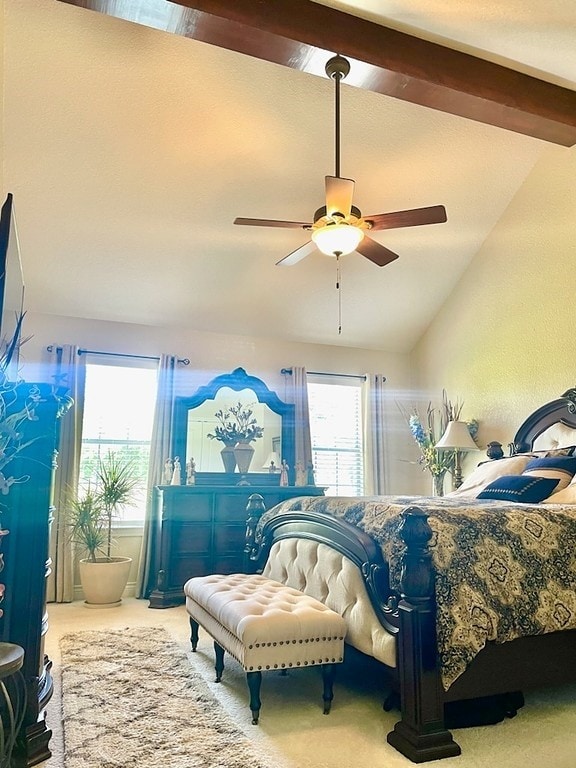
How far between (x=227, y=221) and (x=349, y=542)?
3.26m

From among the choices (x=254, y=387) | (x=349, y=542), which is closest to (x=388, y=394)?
(x=254, y=387)

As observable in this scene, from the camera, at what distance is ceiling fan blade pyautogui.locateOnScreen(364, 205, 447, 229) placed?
3.35 meters

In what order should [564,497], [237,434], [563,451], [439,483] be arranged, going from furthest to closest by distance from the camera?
[439,483] < [237,434] < [563,451] < [564,497]

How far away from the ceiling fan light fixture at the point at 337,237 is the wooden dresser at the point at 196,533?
293 cm

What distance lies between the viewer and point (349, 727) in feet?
8.38

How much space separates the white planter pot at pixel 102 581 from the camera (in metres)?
4.99

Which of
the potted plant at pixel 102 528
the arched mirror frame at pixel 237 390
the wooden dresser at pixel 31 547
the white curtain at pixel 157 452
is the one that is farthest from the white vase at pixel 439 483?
the wooden dresser at pixel 31 547

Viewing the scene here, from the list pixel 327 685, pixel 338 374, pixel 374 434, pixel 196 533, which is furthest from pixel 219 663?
pixel 338 374

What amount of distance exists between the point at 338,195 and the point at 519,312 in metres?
3.01

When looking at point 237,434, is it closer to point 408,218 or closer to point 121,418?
point 121,418

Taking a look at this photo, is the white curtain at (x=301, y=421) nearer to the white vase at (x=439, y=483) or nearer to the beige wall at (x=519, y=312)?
the white vase at (x=439, y=483)

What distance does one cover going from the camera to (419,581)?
7.84 ft

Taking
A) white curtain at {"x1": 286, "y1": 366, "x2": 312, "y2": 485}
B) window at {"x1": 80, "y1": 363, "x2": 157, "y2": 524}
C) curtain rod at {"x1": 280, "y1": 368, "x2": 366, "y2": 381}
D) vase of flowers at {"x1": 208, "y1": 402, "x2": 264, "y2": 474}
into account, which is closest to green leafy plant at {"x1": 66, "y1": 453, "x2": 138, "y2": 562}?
window at {"x1": 80, "y1": 363, "x2": 157, "y2": 524}

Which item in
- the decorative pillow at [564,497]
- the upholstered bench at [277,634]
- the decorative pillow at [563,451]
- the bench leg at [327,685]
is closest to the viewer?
the upholstered bench at [277,634]
